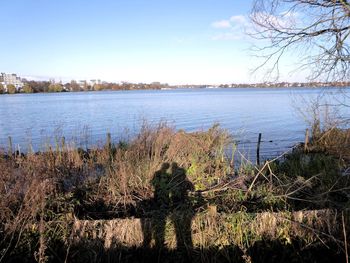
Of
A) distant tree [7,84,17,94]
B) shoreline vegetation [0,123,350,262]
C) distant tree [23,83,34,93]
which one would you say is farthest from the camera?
distant tree [23,83,34,93]

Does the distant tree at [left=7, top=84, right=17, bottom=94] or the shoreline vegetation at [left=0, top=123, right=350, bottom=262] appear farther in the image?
the distant tree at [left=7, top=84, right=17, bottom=94]

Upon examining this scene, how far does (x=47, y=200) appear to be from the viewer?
234 inches

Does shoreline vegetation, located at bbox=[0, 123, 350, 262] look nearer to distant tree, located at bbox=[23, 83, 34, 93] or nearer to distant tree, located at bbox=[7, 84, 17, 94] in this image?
distant tree, located at bbox=[7, 84, 17, 94]

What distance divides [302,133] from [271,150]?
300 inches

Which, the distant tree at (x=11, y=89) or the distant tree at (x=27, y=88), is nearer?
the distant tree at (x=11, y=89)

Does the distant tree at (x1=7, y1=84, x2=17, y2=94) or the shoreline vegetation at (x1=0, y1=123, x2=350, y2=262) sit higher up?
the distant tree at (x1=7, y1=84, x2=17, y2=94)

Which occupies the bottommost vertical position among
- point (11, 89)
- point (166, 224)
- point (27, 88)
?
point (166, 224)

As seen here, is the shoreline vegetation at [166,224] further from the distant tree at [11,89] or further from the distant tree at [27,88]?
the distant tree at [27,88]

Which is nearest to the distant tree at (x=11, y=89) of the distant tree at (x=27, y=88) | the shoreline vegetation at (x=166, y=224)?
the distant tree at (x=27, y=88)

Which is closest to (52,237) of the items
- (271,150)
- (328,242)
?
(328,242)

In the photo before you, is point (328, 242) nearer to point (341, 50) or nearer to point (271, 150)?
point (341, 50)

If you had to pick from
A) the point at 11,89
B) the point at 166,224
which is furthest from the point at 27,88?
the point at 166,224

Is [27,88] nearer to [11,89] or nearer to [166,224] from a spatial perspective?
[11,89]

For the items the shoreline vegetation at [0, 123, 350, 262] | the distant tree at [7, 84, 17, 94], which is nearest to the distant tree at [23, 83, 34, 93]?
the distant tree at [7, 84, 17, 94]
